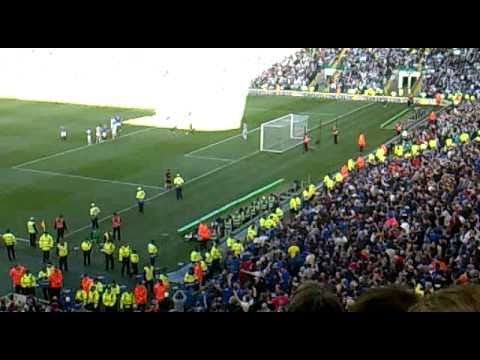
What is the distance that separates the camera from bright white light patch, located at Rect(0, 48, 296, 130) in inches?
1542

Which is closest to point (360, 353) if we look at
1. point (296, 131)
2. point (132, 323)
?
point (132, 323)

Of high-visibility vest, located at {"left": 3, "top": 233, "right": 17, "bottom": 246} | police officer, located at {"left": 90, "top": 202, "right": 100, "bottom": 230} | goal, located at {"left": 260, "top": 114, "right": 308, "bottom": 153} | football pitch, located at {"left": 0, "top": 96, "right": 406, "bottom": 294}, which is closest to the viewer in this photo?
high-visibility vest, located at {"left": 3, "top": 233, "right": 17, "bottom": 246}

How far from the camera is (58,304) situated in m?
14.7

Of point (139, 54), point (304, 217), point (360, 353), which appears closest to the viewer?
point (360, 353)

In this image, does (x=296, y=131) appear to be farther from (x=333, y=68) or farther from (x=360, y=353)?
(x=360, y=353)

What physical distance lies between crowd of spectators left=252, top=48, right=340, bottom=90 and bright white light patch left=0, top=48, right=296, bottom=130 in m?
0.89

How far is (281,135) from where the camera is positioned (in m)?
34.2

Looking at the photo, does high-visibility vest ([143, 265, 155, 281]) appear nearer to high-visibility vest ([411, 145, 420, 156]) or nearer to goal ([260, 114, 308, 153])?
high-visibility vest ([411, 145, 420, 156])

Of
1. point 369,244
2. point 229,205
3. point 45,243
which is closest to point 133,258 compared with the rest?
point 45,243

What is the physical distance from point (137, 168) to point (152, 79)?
57.6 feet

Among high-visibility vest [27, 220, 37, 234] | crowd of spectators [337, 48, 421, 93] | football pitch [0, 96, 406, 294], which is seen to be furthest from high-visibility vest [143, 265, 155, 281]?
crowd of spectators [337, 48, 421, 93]

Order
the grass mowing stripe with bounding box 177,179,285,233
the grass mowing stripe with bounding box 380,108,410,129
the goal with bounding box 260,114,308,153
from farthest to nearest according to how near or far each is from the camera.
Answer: the grass mowing stripe with bounding box 380,108,410,129, the goal with bounding box 260,114,308,153, the grass mowing stripe with bounding box 177,179,285,233
